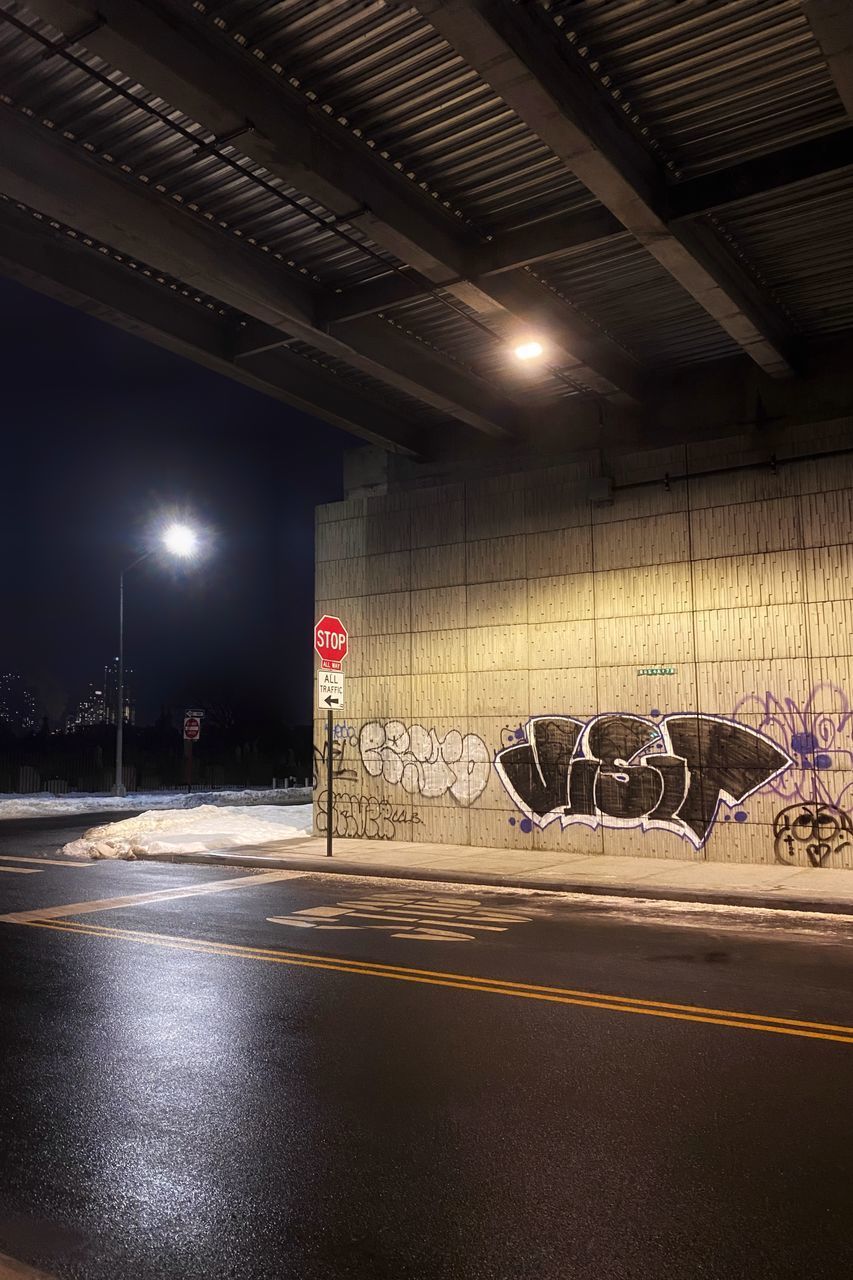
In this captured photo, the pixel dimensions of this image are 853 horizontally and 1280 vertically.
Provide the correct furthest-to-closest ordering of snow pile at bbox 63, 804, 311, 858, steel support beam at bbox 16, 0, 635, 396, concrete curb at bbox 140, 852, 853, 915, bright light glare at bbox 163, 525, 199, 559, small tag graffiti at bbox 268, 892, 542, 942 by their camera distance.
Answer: bright light glare at bbox 163, 525, 199, 559 < snow pile at bbox 63, 804, 311, 858 < concrete curb at bbox 140, 852, 853, 915 < small tag graffiti at bbox 268, 892, 542, 942 < steel support beam at bbox 16, 0, 635, 396

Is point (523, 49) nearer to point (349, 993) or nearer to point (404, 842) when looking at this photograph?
point (349, 993)

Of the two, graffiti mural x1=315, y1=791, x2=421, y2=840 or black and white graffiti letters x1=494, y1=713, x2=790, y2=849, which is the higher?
black and white graffiti letters x1=494, y1=713, x2=790, y2=849

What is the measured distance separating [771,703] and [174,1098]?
1130cm

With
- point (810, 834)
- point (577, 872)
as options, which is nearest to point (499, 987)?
point (577, 872)

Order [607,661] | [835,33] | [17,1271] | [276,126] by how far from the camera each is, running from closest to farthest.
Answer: [17,1271]
[835,33]
[276,126]
[607,661]

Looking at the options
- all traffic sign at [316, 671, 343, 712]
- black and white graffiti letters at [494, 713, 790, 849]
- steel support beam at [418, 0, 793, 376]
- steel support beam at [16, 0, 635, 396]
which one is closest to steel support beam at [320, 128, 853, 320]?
steel support beam at [16, 0, 635, 396]

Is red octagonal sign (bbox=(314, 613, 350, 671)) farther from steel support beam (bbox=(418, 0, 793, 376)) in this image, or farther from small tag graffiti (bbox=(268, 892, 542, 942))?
steel support beam (bbox=(418, 0, 793, 376))

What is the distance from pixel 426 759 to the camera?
17.7 metres

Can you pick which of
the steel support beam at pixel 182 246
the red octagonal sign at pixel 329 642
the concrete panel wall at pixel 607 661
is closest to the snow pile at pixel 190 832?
the concrete panel wall at pixel 607 661

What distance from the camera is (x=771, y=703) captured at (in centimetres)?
1452

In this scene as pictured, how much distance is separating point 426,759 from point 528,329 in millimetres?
7587

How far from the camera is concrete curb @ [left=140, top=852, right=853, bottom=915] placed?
11117 mm

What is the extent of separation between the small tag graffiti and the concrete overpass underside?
16.1 feet

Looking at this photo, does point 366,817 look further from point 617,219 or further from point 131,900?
point 617,219
